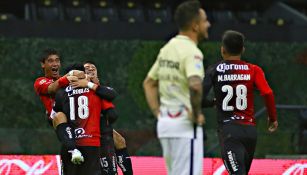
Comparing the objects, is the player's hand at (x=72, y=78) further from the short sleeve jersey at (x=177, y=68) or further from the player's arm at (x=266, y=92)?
the short sleeve jersey at (x=177, y=68)

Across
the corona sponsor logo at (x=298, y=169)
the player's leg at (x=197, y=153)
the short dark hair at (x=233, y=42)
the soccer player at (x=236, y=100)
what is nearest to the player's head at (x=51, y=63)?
the soccer player at (x=236, y=100)

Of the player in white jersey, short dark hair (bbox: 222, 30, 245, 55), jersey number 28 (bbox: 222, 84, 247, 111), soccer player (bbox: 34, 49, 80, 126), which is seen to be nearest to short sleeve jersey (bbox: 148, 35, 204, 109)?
the player in white jersey

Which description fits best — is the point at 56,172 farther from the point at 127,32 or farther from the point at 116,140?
the point at 127,32

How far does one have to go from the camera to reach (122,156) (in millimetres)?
12500

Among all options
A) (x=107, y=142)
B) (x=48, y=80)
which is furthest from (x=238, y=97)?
(x=48, y=80)

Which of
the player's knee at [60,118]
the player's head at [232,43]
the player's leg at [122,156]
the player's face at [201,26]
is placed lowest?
the player's leg at [122,156]

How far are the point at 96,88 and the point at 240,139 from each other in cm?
174

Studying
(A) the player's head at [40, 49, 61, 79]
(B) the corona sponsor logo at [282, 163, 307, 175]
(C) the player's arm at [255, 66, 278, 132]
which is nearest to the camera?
(C) the player's arm at [255, 66, 278, 132]

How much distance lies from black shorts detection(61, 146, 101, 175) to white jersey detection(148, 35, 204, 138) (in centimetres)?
255

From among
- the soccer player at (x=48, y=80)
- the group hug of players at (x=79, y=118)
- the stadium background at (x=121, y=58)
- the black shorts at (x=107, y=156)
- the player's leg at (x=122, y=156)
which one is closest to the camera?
the group hug of players at (x=79, y=118)

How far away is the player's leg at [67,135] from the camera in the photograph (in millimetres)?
10195

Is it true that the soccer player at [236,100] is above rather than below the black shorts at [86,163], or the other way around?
above

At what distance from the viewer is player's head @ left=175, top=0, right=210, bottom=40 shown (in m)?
7.97

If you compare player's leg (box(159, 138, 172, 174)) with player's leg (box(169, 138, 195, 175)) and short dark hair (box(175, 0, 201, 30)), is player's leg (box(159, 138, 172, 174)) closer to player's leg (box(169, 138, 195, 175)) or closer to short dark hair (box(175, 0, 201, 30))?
player's leg (box(169, 138, 195, 175))
